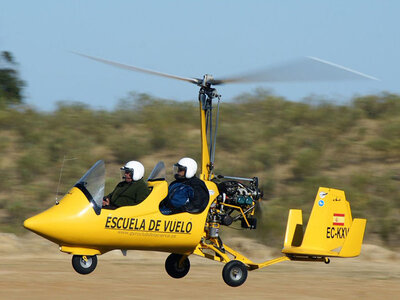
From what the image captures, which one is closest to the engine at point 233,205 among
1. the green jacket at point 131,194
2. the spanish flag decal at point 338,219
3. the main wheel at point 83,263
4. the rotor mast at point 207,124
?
the rotor mast at point 207,124

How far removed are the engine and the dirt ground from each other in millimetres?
2555

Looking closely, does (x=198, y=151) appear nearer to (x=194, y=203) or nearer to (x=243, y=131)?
(x=243, y=131)

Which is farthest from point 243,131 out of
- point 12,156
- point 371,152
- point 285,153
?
point 12,156

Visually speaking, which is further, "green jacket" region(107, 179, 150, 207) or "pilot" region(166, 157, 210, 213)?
"pilot" region(166, 157, 210, 213)

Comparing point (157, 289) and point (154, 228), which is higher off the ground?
point (154, 228)

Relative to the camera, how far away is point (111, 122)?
30828 mm

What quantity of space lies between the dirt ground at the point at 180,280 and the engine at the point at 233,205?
2.55 metres

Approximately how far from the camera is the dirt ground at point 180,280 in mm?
15438

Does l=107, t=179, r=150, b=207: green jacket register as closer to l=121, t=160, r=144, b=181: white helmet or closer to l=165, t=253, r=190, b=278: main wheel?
l=121, t=160, r=144, b=181: white helmet

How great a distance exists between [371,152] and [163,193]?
56.3 ft

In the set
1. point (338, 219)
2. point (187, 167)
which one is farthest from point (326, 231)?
point (187, 167)

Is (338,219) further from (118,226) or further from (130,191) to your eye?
(118,226)

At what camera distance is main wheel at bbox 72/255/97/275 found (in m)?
12.8

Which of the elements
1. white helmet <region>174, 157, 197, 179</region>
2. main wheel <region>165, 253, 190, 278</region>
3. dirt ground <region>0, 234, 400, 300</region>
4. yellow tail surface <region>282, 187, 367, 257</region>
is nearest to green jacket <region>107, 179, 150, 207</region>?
white helmet <region>174, 157, 197, 179</region>
